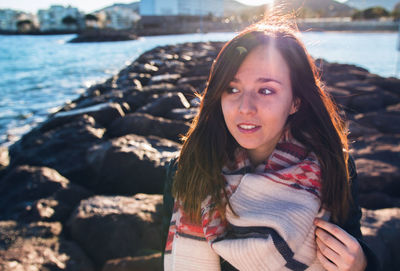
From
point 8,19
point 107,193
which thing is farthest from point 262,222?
point 8,19

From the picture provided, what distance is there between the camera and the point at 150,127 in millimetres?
3416

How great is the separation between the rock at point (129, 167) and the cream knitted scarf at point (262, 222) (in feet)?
3.79

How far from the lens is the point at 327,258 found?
3.37 feet

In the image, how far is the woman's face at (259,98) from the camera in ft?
3.65

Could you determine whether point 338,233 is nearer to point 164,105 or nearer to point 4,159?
point 164,105

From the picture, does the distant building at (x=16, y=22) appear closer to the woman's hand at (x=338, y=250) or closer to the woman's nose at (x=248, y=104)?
the woman's nose at (x=248, y=104)

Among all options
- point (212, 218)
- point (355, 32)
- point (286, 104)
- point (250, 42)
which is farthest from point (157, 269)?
point (355, 32)

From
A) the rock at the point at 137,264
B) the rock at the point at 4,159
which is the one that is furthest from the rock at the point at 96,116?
the rock at the point at 137,264

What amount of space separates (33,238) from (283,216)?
1.45 meters

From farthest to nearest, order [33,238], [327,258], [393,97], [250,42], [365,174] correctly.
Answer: [393,97] < [365,174] < [33,238] < [250,42] < [327,258]

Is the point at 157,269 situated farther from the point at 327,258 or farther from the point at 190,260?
the point at 327,258

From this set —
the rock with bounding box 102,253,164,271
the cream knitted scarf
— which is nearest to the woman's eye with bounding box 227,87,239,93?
the cream knitted scarf

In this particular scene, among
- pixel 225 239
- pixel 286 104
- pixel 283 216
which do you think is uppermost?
pixel 286 104

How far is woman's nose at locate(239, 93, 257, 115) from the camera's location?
109cm
